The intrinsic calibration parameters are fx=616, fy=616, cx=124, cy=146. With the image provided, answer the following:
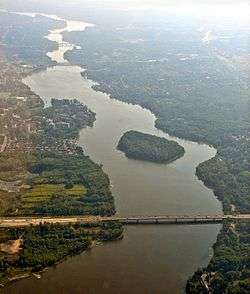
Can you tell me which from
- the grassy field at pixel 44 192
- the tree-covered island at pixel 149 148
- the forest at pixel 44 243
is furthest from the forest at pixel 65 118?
the forest at pixel 44 243

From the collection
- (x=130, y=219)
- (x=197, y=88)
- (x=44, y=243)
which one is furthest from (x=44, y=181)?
(x=197, y=88)

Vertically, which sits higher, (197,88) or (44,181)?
(197,88)

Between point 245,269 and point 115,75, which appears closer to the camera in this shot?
point 245,269

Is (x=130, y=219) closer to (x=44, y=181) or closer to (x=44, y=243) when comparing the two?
(x=44, y=243)

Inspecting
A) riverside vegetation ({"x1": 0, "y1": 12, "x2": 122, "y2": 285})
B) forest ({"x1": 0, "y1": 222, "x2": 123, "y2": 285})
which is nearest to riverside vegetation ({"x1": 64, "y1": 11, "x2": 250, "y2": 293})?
forest ({"x1": 0, "y1": 222, "x2": 123, "y2": 285})

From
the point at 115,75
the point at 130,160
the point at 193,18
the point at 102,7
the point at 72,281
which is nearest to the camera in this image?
the point at 72,281

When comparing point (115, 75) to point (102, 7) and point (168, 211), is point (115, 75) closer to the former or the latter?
point (168, 211)

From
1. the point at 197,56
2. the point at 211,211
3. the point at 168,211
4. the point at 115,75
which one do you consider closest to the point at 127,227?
the point at 168,211
